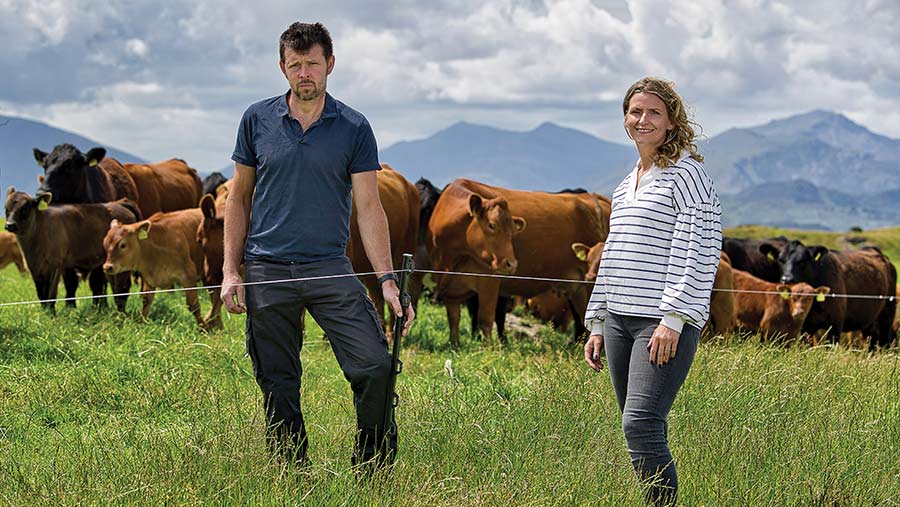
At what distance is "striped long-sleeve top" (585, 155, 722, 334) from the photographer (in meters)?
4.46

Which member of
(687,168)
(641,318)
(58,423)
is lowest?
(58,423)

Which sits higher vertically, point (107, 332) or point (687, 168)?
point (687, 168)

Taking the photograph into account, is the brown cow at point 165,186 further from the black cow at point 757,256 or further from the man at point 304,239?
the man at point 304,239

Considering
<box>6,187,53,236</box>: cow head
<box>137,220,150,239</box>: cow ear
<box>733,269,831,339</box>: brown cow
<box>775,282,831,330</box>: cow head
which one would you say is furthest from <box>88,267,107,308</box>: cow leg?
<box>775,282,831,330</box>: cow head

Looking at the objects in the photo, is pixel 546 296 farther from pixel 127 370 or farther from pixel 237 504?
pixel 237 504

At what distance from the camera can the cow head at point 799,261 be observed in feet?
50.6

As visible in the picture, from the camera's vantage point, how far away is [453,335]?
39.3 feet

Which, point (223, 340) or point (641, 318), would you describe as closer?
point (641, 318)

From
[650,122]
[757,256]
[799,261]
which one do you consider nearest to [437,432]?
[650,122]

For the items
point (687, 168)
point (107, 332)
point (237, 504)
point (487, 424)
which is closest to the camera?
point (237, 504)

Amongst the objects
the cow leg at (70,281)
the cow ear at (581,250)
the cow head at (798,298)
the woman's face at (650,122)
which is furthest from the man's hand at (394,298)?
the cow head at (798,298)

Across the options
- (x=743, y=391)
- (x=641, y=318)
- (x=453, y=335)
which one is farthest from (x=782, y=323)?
(x=641, y=318)

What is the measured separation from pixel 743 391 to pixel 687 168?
9.53 ft

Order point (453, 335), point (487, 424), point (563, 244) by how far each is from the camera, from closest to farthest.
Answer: point (487, 424)
point (453, 335)
point (563, 244)
